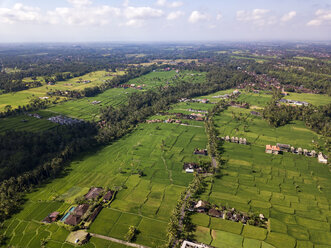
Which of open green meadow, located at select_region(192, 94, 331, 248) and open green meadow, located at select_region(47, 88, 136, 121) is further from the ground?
open green meadow, located at select_region(47, 88, 136, 121)

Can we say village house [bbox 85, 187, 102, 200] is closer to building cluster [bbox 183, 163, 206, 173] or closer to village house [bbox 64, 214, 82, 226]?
village house [bbox 64, 214, 82, 226]

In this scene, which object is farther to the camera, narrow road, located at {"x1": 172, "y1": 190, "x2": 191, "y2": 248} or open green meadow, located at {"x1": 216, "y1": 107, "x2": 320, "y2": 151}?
open green meadow, located at {"x1": 216, "y1": 107, "x2": 320, "y2": 151}

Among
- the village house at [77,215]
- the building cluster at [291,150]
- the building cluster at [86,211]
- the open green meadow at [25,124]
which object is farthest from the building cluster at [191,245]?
the open green meadow at [25,124]

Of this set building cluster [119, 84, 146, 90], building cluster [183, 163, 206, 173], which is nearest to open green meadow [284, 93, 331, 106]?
building cluster [183, 163, 206, 173]

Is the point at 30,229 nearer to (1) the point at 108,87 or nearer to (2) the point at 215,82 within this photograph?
(1) the point at 108,87

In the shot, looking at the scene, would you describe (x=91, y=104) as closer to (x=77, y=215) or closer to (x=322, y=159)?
(x=77, y=215)
